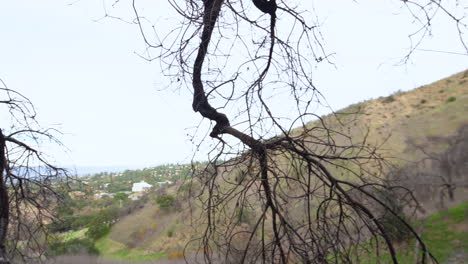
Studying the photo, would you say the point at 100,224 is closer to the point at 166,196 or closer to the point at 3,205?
the point at 166,196

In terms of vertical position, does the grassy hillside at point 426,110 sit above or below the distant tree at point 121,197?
above

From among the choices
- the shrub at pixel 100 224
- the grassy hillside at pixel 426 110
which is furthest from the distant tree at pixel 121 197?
the grassy hillside at pixel 426 110

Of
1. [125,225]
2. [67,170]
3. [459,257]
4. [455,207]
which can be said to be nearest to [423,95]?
[455,207]

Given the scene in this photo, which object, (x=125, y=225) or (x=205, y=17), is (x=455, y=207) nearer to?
(x=205, y=17)

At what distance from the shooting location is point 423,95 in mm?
26531

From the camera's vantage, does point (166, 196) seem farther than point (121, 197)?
No

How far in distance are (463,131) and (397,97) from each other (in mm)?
16779

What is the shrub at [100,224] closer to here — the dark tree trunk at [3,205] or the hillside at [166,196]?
the hillside at [166,196]

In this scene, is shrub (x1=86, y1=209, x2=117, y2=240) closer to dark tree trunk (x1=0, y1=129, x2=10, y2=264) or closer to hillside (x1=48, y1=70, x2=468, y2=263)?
hillside (x1=48, y1=70, x2=468, y2=263)

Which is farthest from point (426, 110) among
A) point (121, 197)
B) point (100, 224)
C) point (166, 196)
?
point (100, 224)

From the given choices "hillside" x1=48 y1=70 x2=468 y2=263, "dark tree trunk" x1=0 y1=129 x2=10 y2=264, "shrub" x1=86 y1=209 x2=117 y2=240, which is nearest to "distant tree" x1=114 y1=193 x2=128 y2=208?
"hillside" x1=48 y1=70 x2=468 y2=263

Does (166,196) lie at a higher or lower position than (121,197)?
higher

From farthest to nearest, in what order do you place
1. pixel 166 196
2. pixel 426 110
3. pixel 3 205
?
pixel 426 110 < pixel 166 196 < pixel 3 205

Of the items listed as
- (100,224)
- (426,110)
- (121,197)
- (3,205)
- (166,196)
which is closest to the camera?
(3,205)
